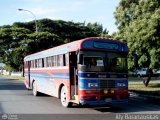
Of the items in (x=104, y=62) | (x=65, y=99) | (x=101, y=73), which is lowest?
(x=65, y=99)

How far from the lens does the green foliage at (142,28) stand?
23109 millimetres

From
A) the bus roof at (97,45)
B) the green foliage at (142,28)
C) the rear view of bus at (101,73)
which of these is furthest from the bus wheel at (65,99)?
the green foliage at (142,28)

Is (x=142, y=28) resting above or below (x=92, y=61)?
above

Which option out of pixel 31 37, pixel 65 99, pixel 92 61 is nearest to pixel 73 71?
pixel 65 99

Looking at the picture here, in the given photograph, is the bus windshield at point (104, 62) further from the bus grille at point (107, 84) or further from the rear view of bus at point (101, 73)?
the bus grille at point (107, 84)

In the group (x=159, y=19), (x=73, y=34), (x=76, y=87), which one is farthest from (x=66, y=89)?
(x=73, y=34)

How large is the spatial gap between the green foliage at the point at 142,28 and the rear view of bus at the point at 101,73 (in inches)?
346

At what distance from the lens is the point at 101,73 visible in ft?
46.4

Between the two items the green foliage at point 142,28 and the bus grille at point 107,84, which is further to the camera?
the green foliage at point 142,28

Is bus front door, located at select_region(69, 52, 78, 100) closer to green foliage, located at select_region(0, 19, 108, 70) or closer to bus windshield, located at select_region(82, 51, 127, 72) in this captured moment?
bus windshield, located at select_region(82, 51, 127, 72)

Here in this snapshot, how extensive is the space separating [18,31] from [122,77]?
44798 millimetres

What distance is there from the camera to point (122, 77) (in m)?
14.6

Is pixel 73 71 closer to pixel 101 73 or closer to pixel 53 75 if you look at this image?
pixel 101 73

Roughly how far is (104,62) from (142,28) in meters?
9.90
